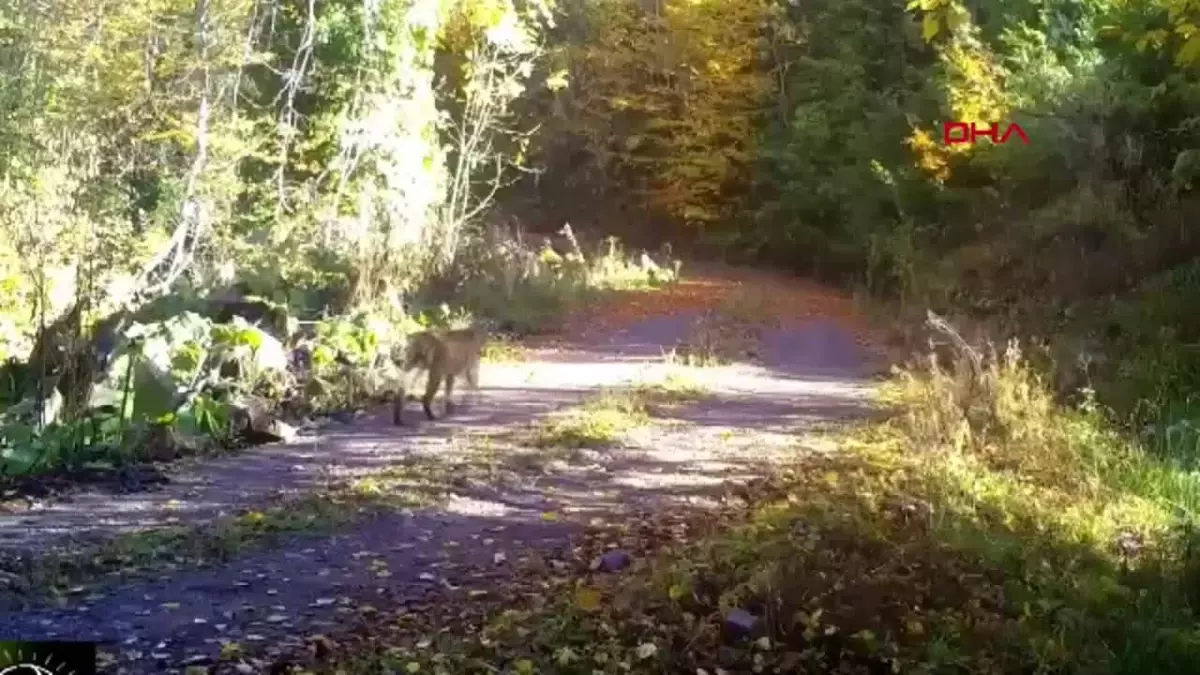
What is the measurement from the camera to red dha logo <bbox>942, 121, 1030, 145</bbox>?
18.7m

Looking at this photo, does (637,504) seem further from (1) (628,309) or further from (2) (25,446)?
(1) (628,309)

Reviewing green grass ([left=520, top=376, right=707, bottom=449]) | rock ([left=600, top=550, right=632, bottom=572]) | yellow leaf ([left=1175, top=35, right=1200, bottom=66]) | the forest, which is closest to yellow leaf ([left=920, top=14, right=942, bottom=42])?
the forest

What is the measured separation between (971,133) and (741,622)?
16667 mm

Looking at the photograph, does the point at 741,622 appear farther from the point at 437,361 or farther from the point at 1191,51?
the point at 437,361

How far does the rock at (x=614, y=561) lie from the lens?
5949 millimetres

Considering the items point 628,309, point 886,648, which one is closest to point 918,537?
point 886,648

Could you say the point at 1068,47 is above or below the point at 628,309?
above

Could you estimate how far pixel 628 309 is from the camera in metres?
21.0

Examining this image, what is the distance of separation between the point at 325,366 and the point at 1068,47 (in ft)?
43.5

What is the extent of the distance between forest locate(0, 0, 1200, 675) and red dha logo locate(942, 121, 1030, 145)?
9 centimetres

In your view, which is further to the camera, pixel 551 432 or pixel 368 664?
pixel 551 432

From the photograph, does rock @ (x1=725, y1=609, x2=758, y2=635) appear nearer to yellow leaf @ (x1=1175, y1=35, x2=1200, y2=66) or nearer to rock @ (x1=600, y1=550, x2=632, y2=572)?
rock @ (x1=600, y1=550, x2=632, y2=572)

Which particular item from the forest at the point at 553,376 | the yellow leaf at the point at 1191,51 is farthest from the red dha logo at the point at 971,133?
the yellow leaf at the point at 1191,51

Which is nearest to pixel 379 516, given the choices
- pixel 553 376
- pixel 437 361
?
pixel 437 361
